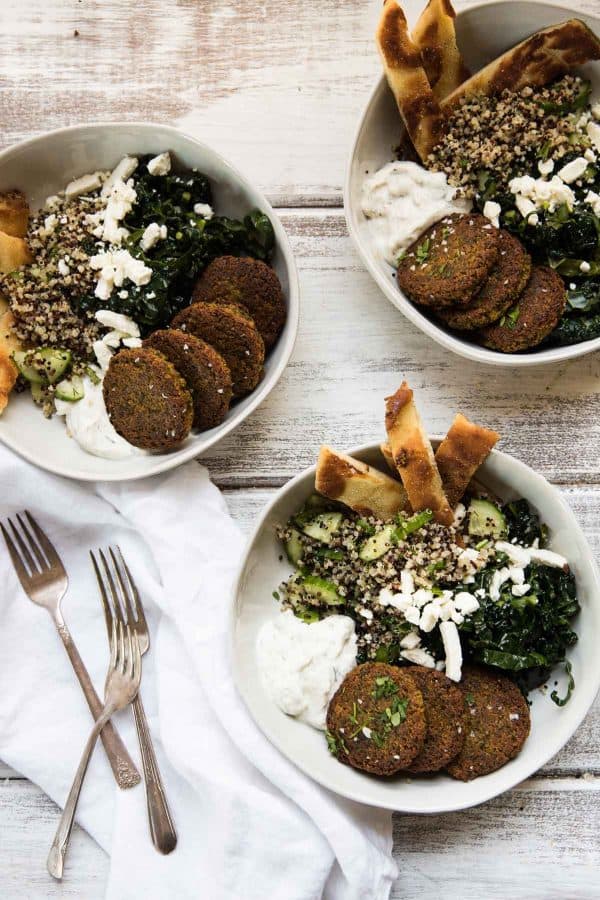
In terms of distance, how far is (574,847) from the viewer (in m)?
2.74

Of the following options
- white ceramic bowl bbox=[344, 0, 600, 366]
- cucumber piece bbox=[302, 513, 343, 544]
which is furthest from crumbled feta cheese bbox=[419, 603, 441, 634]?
white ceramic bowl bbox=[344, 0, 600, 366]

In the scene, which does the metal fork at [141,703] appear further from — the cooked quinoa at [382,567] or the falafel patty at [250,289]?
the falafel patty at [250,289]

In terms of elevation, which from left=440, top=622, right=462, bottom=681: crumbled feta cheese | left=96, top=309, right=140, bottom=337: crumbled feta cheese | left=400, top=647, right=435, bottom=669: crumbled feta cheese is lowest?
left=400, top=647, right=435, bottom=669: crumbled feta cheese

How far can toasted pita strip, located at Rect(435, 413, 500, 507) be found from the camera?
7.90 feet

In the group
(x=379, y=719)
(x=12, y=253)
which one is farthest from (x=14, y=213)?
(x=379, y=719)

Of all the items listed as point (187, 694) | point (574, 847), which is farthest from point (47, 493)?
point (574, 847)

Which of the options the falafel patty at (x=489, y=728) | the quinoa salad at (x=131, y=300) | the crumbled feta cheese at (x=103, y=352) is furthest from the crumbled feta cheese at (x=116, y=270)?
the falafel patty at (x=489, y=728)

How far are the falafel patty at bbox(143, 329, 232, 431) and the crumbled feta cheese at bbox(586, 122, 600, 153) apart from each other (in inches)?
52.7

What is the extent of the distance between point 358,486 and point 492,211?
3.06 ft

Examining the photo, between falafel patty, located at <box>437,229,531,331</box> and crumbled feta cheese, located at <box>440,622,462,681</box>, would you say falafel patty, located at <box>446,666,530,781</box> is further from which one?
falafel patty, located at <box>437,229,531,331</box>

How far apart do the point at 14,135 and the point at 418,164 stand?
1.37m

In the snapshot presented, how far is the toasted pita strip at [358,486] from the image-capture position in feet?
7.98

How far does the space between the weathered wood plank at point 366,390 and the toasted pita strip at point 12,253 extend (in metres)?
0.87

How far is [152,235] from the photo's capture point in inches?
102
